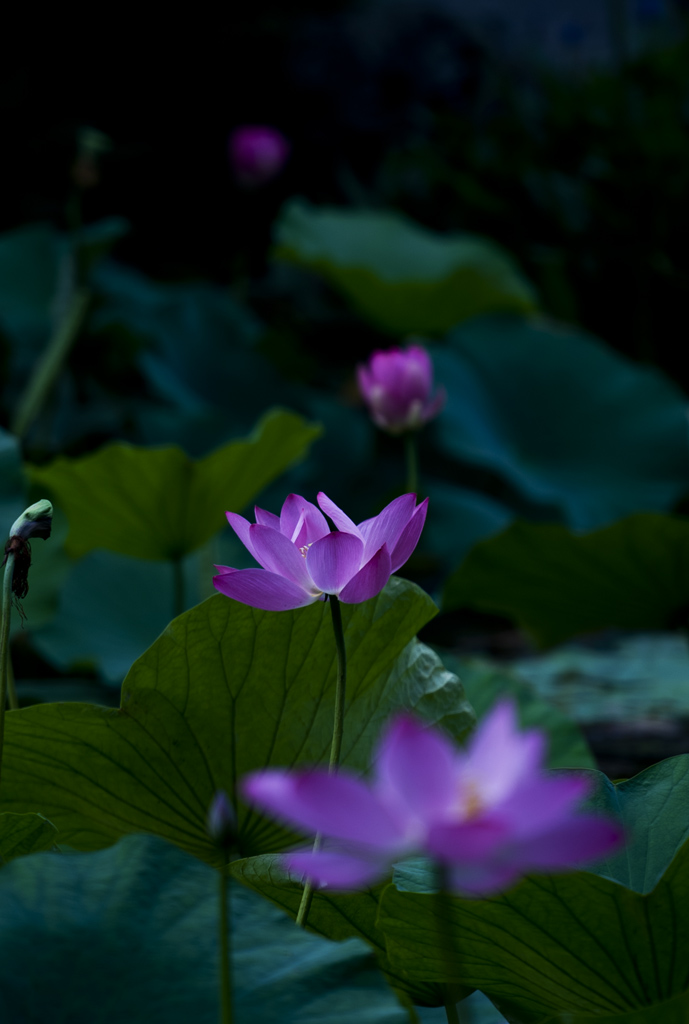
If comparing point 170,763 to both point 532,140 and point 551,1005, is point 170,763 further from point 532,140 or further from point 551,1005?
point 532,140

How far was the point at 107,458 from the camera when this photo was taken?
0.99 metres

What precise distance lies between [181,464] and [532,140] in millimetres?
2506

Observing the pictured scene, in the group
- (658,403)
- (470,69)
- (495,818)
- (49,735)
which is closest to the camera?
(495,818)

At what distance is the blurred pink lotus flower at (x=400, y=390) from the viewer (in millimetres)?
913

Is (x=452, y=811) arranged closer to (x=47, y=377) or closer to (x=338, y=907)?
(x=338, y=907)

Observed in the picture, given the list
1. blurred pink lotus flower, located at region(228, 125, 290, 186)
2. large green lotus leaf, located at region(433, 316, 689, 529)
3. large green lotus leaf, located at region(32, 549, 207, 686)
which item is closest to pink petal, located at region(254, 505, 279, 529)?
large green lotus leaf, located at region(32, 549, 207, 686)

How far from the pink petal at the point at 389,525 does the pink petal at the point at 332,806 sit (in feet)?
0.55

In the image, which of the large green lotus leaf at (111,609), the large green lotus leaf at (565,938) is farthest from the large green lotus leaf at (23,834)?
the large green lotus leaf at (111,609)

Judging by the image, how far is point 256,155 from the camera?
2318 mm

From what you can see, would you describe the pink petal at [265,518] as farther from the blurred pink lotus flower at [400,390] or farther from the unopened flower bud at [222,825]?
the blurred pink lotus flower at [400,390]

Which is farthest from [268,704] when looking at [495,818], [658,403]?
[658,403]

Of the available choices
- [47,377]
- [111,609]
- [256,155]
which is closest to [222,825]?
[111,609]

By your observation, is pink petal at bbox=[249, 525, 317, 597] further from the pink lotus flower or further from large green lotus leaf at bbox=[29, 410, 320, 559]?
large green lotus leaf at bbox=[29, 410, 320, 559]

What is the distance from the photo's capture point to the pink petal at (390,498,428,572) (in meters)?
0.40
